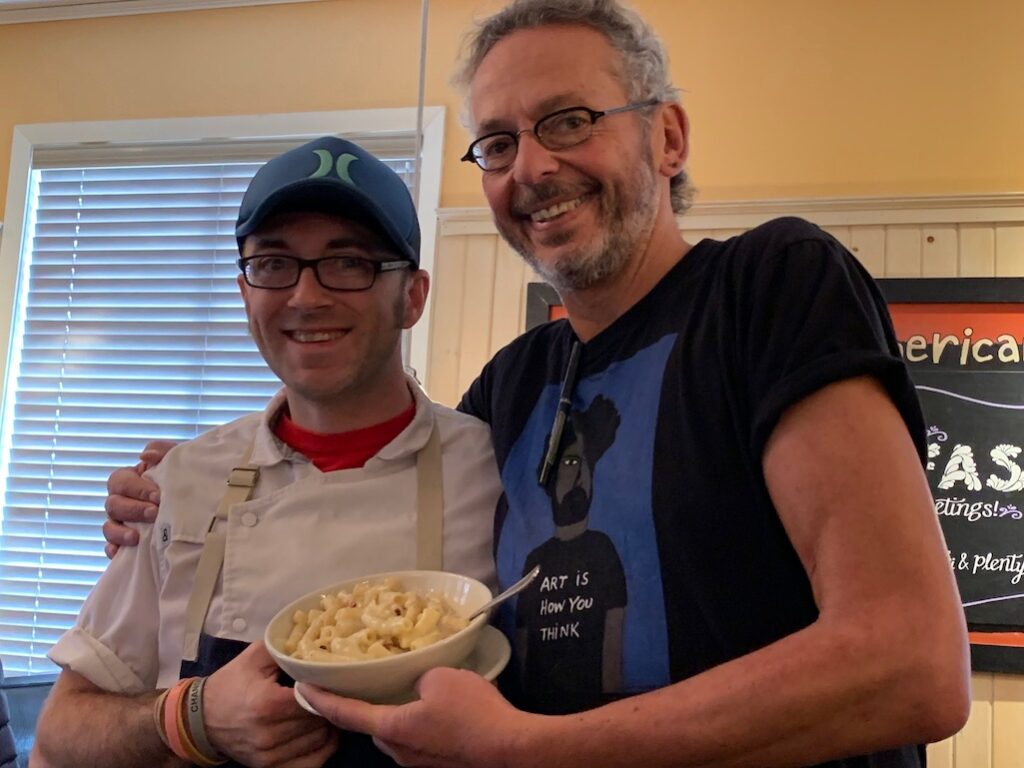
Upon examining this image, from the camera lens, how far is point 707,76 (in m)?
2.43

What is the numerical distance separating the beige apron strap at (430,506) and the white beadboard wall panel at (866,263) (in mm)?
1256

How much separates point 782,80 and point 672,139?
1399mm

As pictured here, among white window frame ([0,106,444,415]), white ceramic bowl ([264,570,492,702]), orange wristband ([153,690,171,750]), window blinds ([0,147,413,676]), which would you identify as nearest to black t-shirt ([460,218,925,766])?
white ceramic bowl ([264,570,492,702])

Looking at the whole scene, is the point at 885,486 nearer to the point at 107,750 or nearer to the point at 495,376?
the point at 495,376

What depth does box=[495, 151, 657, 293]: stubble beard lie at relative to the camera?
3.49ft

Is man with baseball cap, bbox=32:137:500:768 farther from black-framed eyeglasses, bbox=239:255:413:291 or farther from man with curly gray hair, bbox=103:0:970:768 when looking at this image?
man with curly gray hair, bbox=103:0:970:768

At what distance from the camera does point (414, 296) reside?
4.33ft

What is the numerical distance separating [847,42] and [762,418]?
1961mm

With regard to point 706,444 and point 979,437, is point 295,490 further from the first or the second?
point 979,437

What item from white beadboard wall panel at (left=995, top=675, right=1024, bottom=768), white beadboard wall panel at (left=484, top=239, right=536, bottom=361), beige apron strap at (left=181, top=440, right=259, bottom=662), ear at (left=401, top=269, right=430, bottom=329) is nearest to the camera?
beige apron strap at (left=181, top=440, right=259, bottom=662)

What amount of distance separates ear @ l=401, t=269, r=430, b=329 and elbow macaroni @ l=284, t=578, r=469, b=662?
17.9 inches

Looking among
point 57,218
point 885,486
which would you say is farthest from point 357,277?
point 57,218

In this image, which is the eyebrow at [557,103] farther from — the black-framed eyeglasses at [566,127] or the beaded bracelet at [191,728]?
the beaded bracelet at [191,728]

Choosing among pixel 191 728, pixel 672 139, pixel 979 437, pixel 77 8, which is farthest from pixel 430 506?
pixel 77 8
